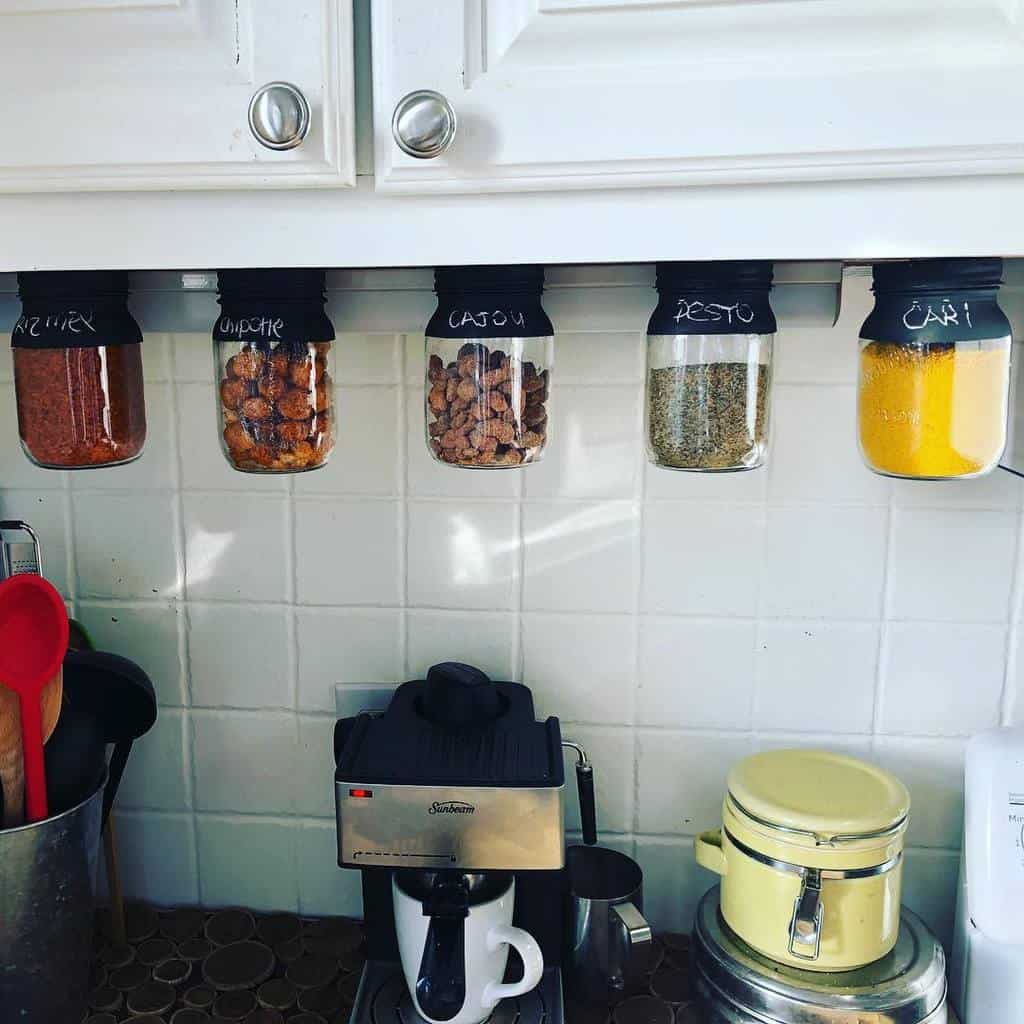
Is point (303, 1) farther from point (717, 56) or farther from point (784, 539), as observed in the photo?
point (784, 539)

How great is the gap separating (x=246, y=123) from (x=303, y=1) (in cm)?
9

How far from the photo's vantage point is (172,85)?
68cm

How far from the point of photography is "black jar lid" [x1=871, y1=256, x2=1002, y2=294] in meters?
0.77

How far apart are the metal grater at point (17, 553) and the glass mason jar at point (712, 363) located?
675 millimetres

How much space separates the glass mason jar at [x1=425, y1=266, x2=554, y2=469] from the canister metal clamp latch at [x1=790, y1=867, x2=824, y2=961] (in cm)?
44

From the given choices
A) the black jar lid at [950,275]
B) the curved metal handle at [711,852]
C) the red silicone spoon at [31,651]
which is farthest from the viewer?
the curved metal handle at [711,852]

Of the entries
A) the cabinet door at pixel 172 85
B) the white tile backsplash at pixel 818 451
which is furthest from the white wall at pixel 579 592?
the cabinet door at pixel 172 85

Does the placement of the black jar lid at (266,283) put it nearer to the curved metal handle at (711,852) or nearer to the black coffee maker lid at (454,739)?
the black coffee maker lid at (454,739)

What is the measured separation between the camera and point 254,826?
1157 mm

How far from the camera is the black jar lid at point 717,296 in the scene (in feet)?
2.68

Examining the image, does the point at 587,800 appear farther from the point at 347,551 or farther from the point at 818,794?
the point at 347,551

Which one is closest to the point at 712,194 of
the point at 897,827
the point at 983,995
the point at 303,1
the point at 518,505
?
the point at 303,1

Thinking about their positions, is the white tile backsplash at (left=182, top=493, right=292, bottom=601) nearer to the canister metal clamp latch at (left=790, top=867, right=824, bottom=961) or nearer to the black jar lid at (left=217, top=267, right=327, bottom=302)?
the black jar lid at (left=217, top=267, right=327, bottom=302)

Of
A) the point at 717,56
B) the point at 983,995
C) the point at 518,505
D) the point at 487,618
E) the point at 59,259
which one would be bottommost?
the point at 983,995
